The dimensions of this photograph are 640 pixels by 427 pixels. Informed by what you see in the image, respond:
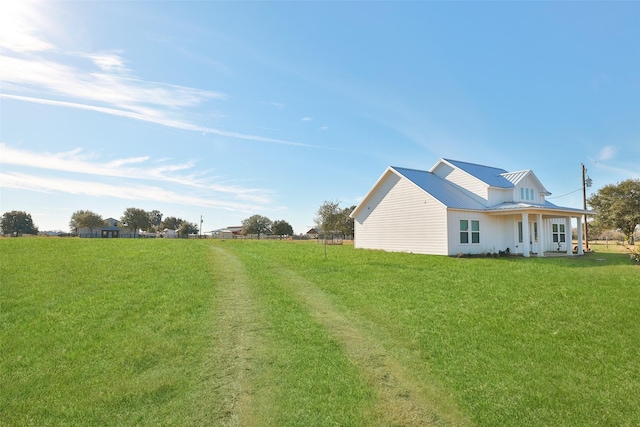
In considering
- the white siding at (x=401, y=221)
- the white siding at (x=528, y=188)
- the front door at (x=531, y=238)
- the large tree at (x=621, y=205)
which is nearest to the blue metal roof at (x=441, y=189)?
the white siding at (x=401, y=221)

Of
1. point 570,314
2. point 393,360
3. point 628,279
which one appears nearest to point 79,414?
point 393,360

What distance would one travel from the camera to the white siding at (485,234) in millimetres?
24438

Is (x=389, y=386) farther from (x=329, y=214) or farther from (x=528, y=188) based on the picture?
(x=329, y=214)

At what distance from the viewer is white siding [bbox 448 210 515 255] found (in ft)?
80.2

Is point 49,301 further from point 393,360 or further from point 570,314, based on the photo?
point 570,314

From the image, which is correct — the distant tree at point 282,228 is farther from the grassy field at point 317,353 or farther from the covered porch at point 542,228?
the grassy field at point 317,353

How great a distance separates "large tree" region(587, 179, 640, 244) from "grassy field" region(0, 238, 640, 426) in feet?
148

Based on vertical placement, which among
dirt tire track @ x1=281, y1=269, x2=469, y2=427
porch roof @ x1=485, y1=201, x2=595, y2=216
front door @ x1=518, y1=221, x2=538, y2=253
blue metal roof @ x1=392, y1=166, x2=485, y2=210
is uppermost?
blue metal roof @ x1=392, y1=166, x2=485, y2=210

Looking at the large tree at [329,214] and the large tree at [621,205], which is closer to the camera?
the large tree at [621,205]

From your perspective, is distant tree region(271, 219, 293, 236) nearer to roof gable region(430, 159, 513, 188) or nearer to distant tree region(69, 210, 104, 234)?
distant tree region(69, 210, 104, 234)

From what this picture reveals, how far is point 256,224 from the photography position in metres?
111

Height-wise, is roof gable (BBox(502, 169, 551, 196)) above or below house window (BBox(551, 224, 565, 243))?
above

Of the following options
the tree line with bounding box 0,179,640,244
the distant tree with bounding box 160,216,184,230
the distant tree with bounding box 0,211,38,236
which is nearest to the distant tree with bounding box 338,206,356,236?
the tree line with bounding box 0,179,640,244

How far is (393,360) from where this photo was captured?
6.88 meters
